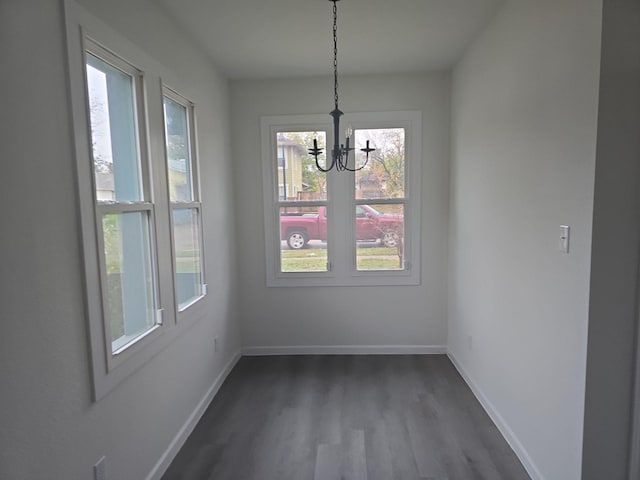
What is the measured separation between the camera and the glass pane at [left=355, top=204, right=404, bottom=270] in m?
3.56

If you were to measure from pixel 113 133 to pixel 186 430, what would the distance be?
6.06 ft

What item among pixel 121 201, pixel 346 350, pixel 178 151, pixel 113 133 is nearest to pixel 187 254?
pixel 178 151

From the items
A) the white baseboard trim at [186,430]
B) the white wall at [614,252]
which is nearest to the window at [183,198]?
the white baseboard trim at [186,430]

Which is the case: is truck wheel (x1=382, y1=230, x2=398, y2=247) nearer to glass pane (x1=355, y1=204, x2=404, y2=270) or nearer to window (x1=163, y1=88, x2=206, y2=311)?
glass pane (x1=355, y1=204, x2=404, y2=270)

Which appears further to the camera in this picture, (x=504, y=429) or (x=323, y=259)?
(x=323, y=259)

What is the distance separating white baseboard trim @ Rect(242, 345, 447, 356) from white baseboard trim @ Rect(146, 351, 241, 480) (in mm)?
452

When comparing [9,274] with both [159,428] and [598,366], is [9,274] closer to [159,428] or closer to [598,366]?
[159,428]

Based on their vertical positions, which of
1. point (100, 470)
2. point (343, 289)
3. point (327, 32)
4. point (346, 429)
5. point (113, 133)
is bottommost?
point (346, 429)

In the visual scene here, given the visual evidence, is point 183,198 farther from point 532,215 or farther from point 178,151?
point 532,215

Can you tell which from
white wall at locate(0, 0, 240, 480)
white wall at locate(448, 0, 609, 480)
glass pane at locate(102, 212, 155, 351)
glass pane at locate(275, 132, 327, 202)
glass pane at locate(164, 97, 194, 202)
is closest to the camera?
white wall at locate(0, 0, 240, 480)

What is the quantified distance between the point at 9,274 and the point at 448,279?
10.7ft

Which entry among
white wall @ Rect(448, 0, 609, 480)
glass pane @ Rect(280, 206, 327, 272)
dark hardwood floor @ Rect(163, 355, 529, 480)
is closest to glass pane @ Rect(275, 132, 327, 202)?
glass pane @ Rect(280, 206, 327, 272)

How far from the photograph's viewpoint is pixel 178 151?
2486mm

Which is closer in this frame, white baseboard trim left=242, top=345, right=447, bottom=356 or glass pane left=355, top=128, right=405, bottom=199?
glass pane left=355, top=128, right=405, bottom=199
